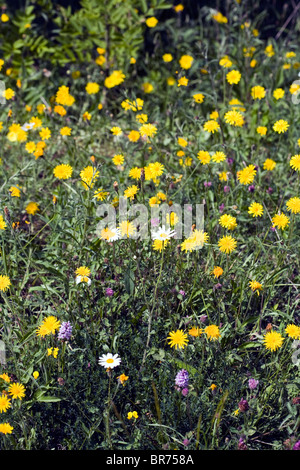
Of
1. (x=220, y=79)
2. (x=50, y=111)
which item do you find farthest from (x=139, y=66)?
(x=50, y=111)

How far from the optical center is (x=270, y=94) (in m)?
3.63

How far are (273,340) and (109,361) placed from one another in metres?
0.65

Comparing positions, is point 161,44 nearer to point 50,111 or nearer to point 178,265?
point 50,111

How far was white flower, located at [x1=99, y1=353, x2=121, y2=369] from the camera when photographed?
1941mm

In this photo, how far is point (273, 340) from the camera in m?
2.07

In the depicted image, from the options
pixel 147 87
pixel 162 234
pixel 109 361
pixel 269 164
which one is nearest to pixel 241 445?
pixel 109 361

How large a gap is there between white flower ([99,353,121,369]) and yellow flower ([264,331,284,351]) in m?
0.59

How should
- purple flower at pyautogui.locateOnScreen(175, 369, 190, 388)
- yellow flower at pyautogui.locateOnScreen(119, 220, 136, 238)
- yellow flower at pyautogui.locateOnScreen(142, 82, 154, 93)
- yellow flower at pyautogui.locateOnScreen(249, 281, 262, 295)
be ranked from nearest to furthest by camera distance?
purple flower at pyautogui.locateOnScreen(175, 369, 190, 388) < yellow flower at pyautogui.locateOnScreen(249, 281, 262, 295) < yellow flower at pyautogui.locateOnScreen(119, 220, 136, 238) < yellow flower at pyautogui.locateOnScreen(142, 82, 154, 93)

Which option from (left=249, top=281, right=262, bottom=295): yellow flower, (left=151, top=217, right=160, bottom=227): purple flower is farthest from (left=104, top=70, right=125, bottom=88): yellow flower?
(left=249, top=281, right=262, bottom=295): yellow flower

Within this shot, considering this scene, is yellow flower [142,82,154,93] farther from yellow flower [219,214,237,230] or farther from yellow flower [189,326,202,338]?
yellow flower [189,326,202,338]

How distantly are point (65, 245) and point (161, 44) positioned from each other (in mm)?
2284

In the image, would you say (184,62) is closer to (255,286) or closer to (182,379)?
(255,286)

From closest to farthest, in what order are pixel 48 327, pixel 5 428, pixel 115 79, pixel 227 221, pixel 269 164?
1. pixel 5 428
2. pixel 48 327
3. pixel 227 221
4. pixel 269 164
5. pixel 115 79

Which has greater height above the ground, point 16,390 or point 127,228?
point 127,228
